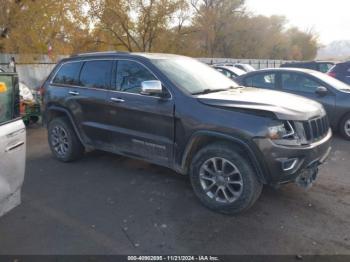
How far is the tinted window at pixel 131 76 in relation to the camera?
170 inches

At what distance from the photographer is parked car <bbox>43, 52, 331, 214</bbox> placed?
11.1 ft

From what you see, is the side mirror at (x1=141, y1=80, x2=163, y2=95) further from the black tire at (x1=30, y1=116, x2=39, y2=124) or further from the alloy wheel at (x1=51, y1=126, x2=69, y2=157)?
the black tire at (x1=30, y1=116, x2=39, y2=124)

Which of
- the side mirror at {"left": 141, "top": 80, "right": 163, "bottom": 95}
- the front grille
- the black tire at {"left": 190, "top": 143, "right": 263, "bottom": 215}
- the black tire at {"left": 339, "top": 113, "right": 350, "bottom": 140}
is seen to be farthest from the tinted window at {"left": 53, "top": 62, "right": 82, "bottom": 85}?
the black tire at {"left": 339, "top": 113, "right": 350, "bottom": 140}

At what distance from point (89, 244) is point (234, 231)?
4.83 feet

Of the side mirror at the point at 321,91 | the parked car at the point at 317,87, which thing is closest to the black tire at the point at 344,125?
the parked car at the point at 317,87

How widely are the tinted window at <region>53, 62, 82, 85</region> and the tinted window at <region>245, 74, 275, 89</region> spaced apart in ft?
14.4

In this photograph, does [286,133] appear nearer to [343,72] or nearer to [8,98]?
[8,98]

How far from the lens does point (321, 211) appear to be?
3754 mm

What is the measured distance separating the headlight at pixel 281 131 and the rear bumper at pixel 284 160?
2.8 inches

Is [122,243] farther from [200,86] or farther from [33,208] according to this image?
[200,86]

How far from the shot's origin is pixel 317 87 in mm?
7094

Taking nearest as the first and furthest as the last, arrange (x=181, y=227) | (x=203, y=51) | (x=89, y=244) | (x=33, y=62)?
(x=89, y=244) < (x=181, y=227) < (x=33, y=62) < (x=203, y=51)

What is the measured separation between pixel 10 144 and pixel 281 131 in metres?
2.60

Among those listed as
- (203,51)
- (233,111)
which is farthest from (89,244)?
(203,51)
